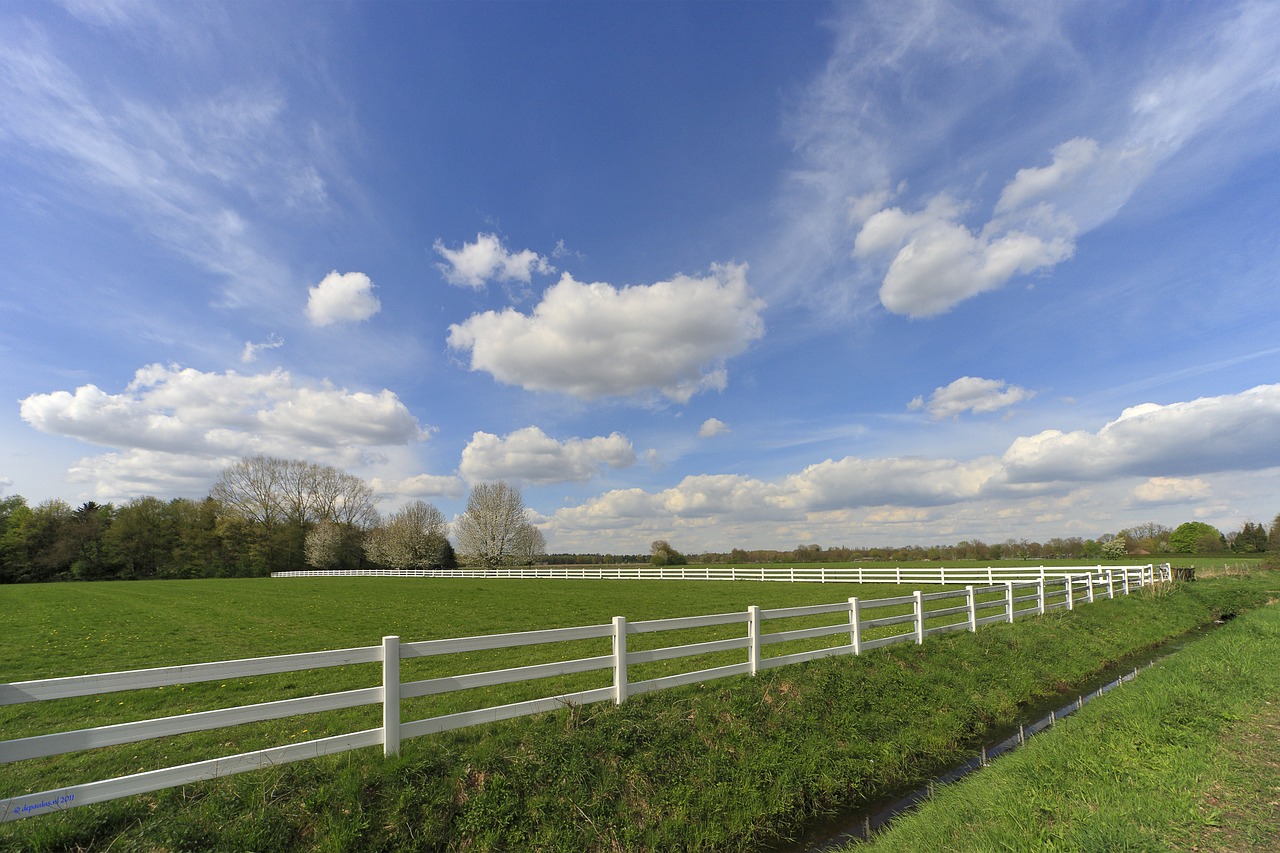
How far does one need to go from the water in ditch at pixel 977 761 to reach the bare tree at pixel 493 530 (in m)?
60.8

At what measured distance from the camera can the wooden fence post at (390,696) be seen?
17.5 ft

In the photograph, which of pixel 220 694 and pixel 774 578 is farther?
pixel 774 578

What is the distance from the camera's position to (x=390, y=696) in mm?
5348

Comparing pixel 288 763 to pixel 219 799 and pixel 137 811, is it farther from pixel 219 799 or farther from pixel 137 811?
pixel 137 811

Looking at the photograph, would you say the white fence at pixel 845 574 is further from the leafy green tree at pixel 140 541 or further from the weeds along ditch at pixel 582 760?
the leafy green tree at pixel 140 541

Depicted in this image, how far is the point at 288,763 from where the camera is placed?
5031 millimetres

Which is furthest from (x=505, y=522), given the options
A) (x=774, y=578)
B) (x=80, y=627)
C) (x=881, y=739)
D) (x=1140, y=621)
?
(x=881, y=739)

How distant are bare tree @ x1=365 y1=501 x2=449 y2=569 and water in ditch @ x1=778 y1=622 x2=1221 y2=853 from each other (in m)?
72.6

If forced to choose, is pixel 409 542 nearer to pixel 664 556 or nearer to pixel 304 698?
pixel 664 556

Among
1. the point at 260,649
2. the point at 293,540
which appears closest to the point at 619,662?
the point at 260,649

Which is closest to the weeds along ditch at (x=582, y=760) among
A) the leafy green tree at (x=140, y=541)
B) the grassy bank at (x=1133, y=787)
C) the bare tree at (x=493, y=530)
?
the grassy bank at (x=1133, y=787)

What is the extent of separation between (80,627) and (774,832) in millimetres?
21442

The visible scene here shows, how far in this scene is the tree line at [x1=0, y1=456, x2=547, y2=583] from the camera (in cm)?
6762

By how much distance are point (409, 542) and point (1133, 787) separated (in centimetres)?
7723
